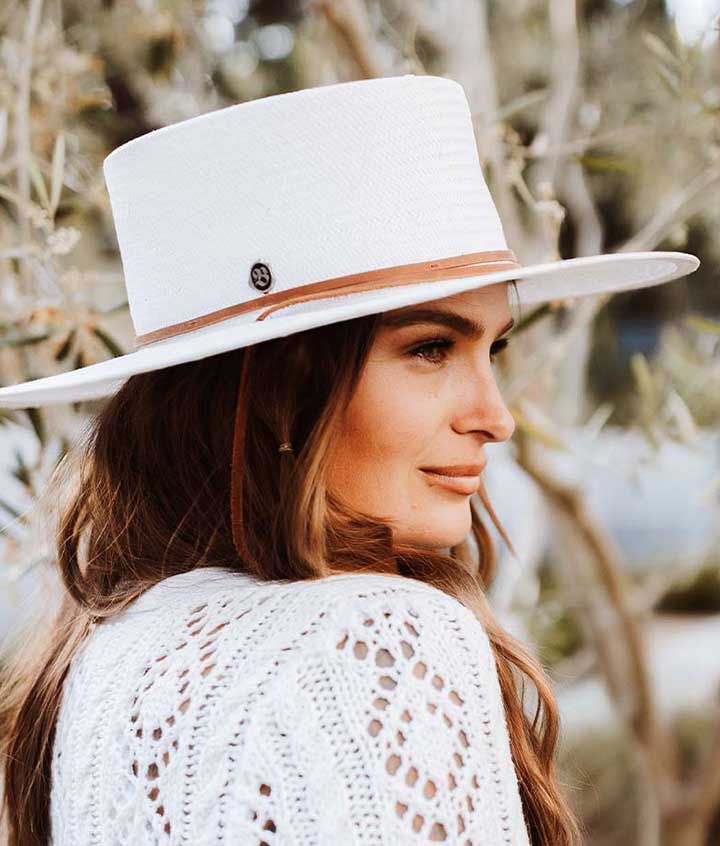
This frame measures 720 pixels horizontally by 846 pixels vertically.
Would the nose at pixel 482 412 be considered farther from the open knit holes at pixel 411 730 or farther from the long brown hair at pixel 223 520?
the open knit holes at pixel 411 730

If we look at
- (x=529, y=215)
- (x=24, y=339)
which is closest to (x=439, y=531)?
(x=24, y=339)

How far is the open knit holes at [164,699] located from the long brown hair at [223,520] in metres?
0.13

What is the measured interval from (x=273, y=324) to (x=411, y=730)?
1.53 ft

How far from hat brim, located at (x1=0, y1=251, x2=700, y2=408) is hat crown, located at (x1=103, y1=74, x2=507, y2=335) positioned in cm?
4

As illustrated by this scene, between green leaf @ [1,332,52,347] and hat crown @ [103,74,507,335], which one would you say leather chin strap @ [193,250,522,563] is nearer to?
hat crown @ [103,74,507,335]

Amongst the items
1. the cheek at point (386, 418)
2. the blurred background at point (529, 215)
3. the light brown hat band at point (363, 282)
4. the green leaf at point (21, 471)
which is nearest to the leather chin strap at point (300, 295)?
the light brown hat band at point (363, 282)

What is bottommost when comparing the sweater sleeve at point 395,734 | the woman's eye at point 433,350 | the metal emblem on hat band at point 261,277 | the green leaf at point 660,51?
the sweater sleeve at point 395,734

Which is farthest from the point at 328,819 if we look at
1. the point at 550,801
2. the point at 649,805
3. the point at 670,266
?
the point at 649,805

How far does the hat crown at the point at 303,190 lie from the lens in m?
1.26

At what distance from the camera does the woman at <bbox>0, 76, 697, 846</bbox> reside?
3.35ft

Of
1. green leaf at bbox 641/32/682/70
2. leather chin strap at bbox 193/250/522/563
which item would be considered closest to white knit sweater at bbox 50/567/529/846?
leather chin strap at bbox 193/250/522/563

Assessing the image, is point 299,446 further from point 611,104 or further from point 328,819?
point 611,104

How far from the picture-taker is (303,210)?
4.16ft

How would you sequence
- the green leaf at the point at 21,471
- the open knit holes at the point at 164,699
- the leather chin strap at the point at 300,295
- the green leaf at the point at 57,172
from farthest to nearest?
the green leaf at the point at 21,471 → the green leaf at the point at 57,172 → the leather chin strap at the point at 300,295 → the open knit holes at the point at 164,699
